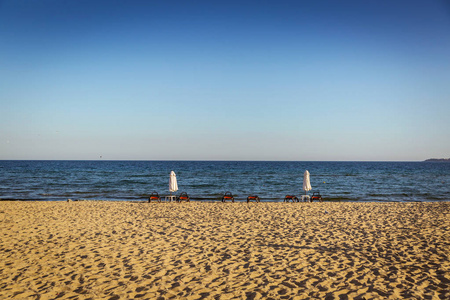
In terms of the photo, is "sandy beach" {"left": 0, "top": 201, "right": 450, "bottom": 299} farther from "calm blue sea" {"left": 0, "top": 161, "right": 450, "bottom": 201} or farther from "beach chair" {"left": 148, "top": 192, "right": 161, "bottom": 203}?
"calm blue sea" {"left": 0, "top": 161, "right": 450, "bottom": 201}

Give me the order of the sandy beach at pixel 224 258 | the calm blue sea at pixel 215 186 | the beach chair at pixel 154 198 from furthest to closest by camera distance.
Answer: the calm blue sea at pixel 215 186, the beach chair at pixel 154 198, the sandy beach at pixel 224 258

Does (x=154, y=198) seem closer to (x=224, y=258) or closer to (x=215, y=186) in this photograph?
(x=224, y=258)

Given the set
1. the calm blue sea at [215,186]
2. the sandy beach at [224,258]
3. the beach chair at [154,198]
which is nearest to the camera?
the sandy beach at [224,258]

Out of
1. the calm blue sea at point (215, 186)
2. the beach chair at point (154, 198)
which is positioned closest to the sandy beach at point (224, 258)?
the beach chair at point (154, 198)

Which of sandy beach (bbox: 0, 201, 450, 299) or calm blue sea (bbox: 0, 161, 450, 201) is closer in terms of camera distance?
sandy beach (bbox: 0, 201, 450, 299)

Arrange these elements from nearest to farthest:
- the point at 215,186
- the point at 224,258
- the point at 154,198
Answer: the point at 224,258 < the point at 154,198 < the point at 215,186

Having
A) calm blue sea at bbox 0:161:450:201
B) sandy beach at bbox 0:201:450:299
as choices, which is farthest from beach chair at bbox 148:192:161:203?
sandy beach at bbox 0:201:450:299

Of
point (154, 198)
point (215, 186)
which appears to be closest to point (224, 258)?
point (154, 198)

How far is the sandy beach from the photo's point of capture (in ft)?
18.1

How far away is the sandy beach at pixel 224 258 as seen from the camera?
18.1 ft

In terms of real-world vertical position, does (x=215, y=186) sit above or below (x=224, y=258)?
below

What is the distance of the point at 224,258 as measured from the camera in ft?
23.7

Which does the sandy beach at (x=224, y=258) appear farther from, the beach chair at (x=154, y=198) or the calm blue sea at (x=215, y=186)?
the calm blue sea at (x=215, y=186)

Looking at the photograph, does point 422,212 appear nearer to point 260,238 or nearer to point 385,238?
point 385,238
